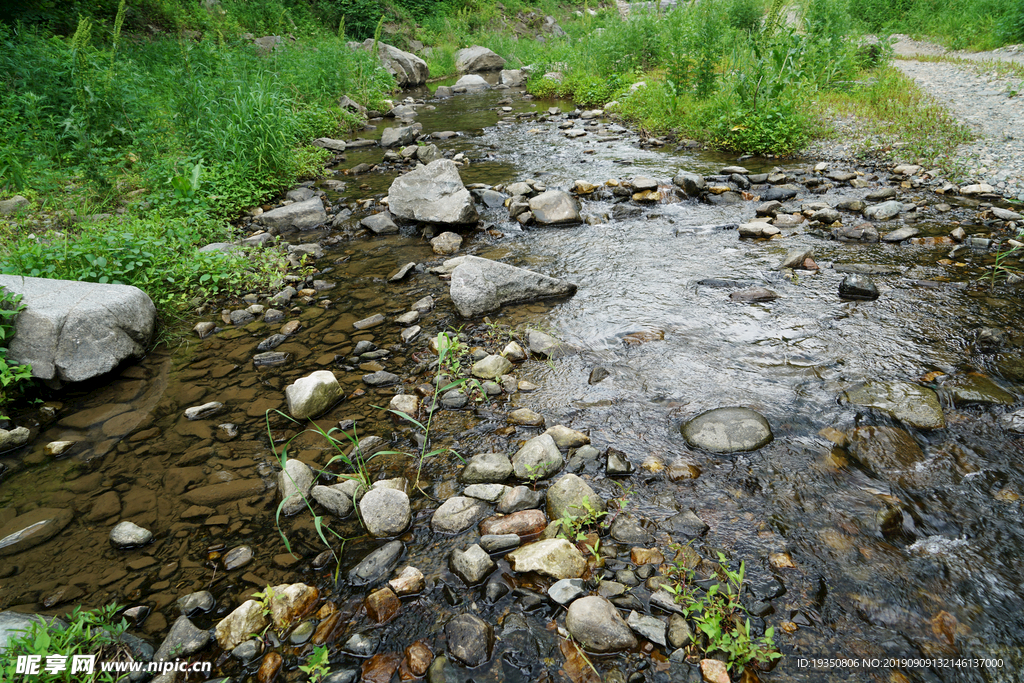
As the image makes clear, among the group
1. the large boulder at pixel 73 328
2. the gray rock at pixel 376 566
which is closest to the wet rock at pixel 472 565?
the gray rock at pixel 376 566

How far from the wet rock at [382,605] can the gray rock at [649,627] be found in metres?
1.00

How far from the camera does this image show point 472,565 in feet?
7.51

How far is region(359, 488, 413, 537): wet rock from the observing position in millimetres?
2561

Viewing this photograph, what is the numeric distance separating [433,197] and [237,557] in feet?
16.3

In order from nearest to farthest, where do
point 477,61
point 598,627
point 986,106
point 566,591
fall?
1. point 598,627
2. point 566,591
3. point 986,106
4. point 477,61

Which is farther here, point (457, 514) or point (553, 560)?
point (457, 514)

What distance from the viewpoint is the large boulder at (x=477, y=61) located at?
69.1 ft

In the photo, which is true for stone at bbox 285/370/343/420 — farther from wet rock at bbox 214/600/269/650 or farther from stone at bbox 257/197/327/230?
stone at bbox 257/197/327/230

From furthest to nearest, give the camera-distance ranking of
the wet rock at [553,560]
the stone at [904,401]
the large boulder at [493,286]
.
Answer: the large boulder at [493,286], the stone at [904,401], the wet rock at [553,560]

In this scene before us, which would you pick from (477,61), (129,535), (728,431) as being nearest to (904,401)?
(728,431)

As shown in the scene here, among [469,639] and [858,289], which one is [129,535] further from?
[858,289]

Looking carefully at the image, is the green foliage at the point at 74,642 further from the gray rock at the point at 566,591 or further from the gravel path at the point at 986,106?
the gravel path at the point at 986,106

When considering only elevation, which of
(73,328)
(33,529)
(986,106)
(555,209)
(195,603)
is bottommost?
(33,529)

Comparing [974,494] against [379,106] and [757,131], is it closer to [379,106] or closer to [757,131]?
[757,131]
